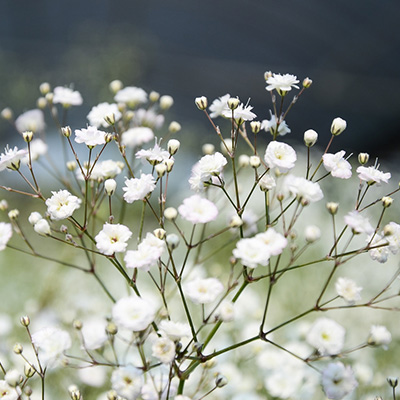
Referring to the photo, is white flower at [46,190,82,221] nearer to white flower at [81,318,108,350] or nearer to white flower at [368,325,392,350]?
white flower at [81,318,108,350]

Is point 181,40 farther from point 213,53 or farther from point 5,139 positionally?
point 5,139

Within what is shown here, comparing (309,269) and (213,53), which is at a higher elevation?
(213,53)

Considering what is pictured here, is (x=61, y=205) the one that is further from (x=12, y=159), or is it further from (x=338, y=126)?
(x=338, y=126)

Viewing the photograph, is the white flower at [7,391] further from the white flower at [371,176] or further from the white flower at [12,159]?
the white flower at [371,176]

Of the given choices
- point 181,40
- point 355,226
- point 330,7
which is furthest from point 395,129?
point 355,226

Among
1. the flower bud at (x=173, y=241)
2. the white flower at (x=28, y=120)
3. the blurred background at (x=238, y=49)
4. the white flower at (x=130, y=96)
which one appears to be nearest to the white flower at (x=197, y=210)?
the flower bud at (x=173, y=241)

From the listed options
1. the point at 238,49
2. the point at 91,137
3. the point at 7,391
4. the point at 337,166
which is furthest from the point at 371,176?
the point at 238,49

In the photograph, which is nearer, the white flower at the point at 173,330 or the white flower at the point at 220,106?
the white flower at the point at 173,330
